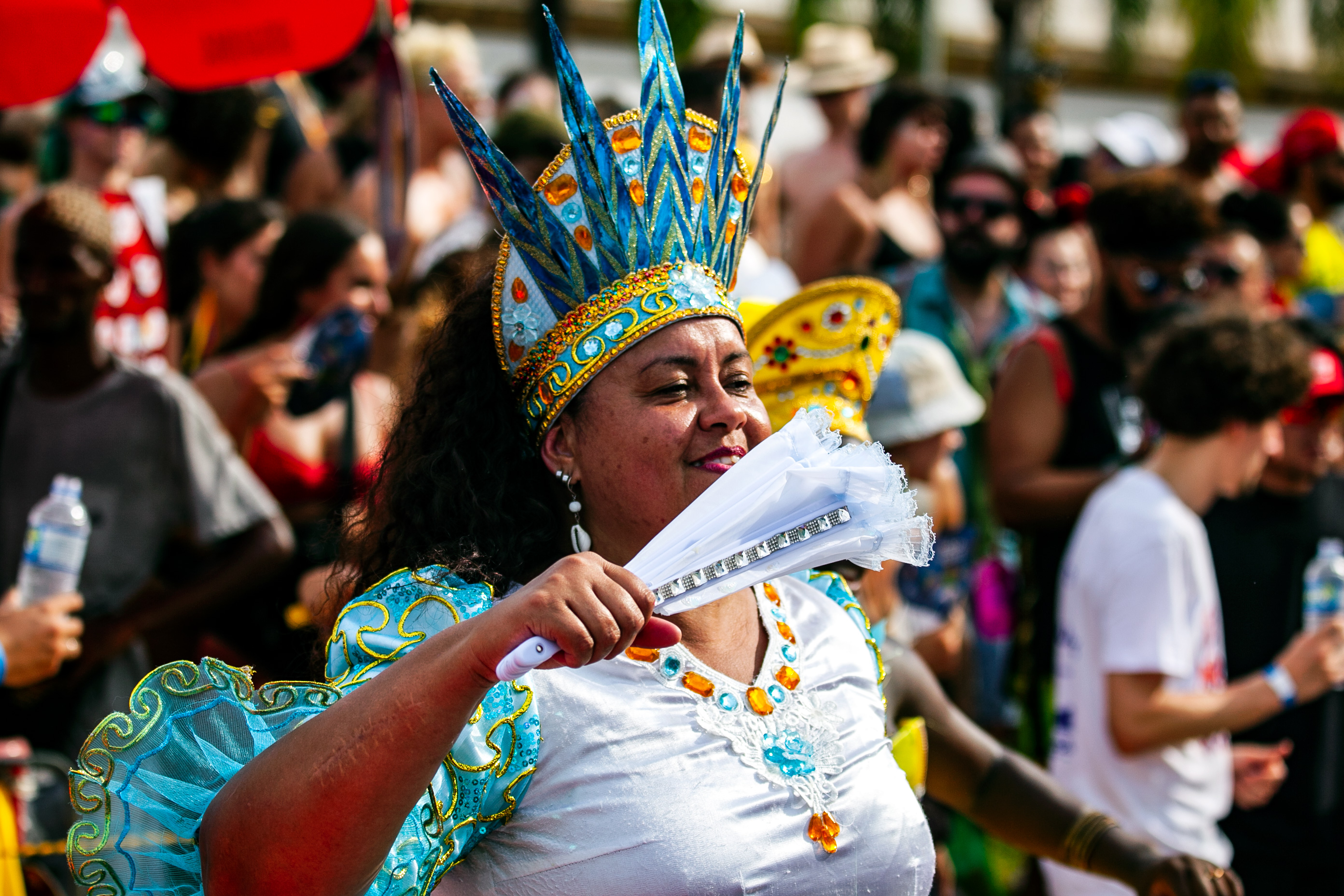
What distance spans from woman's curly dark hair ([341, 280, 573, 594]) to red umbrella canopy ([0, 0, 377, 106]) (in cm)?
164

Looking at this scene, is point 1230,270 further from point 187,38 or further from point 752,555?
point 752,555

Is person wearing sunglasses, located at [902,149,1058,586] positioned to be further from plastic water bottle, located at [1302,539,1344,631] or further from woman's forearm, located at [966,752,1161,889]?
woman's forearm, located at [966,752,1161,889]

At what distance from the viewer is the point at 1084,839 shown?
9.66 feet

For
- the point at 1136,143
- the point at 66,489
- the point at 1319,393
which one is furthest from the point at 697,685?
the point at 1136,143

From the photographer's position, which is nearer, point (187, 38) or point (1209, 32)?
point (187, 38)

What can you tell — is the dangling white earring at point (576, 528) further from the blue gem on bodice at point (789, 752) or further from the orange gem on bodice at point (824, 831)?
the orange gem on bodice at point (824, 831)

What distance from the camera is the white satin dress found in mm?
2031

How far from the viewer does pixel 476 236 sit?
5461 millimetres

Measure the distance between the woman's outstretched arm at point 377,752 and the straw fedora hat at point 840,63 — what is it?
632 cm

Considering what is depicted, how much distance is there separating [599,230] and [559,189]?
0.09m

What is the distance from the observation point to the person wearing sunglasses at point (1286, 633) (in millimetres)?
4434

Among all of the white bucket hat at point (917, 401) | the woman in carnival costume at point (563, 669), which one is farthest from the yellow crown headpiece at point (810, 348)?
the white bucket hat at point (917, 401)

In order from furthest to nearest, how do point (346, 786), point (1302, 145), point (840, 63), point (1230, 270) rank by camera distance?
1. point (1302, 145)
2. point (840, 63)
3. point (1230, 270)
4. point (346, 786)

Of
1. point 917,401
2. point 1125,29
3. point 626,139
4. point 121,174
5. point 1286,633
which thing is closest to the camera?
point 626,139
